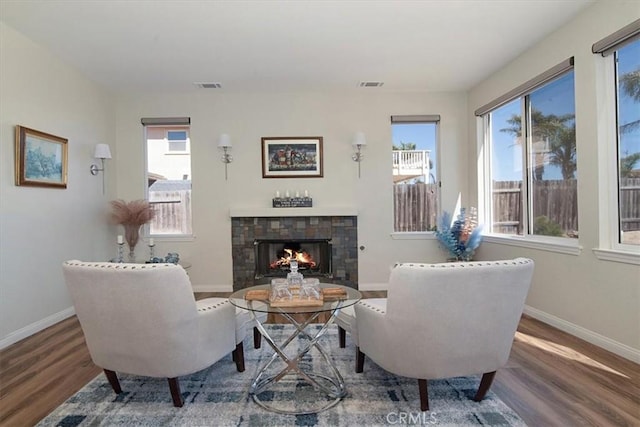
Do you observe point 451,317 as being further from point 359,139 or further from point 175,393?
point 359,139

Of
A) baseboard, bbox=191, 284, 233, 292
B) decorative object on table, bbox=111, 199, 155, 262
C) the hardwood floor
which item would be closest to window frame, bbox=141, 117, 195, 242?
decorative object on table, bbox=111, 199, 155, 262

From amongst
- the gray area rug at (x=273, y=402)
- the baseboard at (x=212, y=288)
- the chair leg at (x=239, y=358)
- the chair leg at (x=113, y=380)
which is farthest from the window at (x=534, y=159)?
the chair leg at (x=113, y=380)

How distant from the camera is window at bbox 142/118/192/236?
471 cm

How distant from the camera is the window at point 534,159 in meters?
3.07

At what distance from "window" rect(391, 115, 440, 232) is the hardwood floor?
2145mm

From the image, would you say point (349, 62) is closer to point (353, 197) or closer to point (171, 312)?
point (353, 197)

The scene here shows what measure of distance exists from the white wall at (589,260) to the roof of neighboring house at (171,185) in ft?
14.4

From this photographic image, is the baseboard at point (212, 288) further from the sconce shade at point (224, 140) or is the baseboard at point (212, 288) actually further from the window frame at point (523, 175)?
the window frame at point (523, 175)

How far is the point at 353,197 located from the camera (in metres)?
4.70

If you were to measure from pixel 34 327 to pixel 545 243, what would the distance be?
16.2 feet

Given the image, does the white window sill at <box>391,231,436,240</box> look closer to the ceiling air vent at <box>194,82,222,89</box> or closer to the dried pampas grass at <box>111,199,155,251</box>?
the ceiling air vent at <box>194,82,222,89</box>

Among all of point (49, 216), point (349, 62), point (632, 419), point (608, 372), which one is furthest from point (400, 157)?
point (49, 216)

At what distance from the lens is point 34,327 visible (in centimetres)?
312

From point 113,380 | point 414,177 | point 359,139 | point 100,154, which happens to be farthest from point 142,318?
point 414,177
